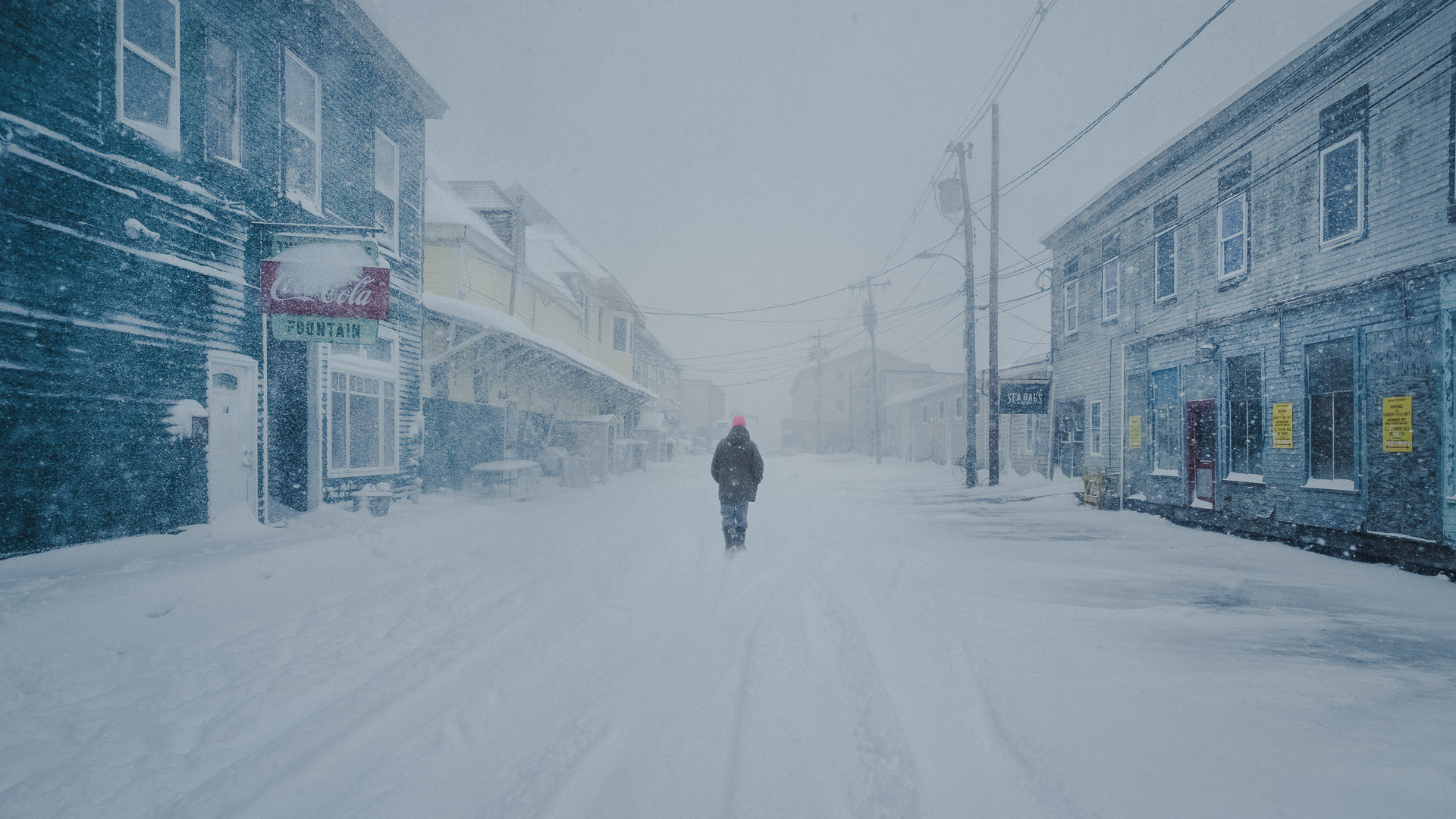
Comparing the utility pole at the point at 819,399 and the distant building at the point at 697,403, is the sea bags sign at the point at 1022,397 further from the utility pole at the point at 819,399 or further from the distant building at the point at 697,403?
the distant building at the point at 697,403

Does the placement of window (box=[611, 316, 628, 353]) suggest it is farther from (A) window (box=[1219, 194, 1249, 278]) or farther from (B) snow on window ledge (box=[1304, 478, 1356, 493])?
(B) snow on window ledge (box=[1304, 478, 1356, 493])

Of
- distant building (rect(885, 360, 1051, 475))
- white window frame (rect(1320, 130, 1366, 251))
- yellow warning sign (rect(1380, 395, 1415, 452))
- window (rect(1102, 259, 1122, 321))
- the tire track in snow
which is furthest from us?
distant building (rect(885, 360, 1051, 475))

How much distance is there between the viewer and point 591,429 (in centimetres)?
2205

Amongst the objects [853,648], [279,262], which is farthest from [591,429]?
[853,648]

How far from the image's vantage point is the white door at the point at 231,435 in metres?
8.41

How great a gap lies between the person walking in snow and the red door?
1073 cm

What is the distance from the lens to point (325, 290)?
8805mm

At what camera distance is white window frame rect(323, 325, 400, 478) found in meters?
11.1

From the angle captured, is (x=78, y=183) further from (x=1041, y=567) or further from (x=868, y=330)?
(x=868, y=330)

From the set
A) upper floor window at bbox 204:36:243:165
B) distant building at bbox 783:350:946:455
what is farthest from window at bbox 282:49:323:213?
distant building at bbox 783:350:946:455

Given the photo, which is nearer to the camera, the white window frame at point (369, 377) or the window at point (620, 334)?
the white window frame at point (369, 377)

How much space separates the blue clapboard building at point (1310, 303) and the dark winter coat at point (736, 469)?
911cm

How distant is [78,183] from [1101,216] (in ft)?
68.8

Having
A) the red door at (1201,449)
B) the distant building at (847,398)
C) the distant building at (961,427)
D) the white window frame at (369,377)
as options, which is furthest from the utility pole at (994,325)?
the distant building at (847,398)
